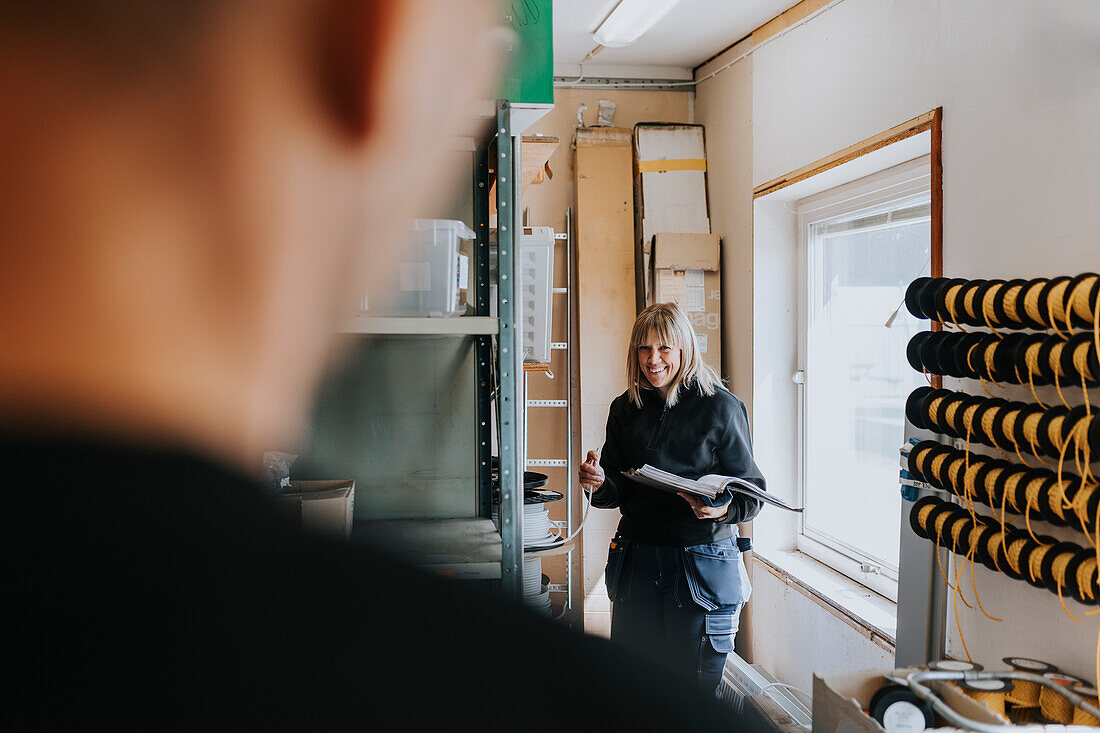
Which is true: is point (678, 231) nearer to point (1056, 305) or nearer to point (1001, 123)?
point (1001, 123)

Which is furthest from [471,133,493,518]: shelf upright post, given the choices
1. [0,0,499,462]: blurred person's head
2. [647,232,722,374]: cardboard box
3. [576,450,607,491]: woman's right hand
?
[647,232,722,374]: cardboard box

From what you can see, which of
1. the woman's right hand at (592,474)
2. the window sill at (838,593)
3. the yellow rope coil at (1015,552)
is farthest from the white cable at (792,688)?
the yellow rope coil at (1015,552)

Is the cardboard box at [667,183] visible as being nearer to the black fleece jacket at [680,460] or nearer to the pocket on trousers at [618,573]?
the black fleece jacket at [680,460]

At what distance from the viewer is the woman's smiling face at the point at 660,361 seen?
2.01 m

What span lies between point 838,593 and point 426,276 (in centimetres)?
216

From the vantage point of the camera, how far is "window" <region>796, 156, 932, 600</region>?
2283 mm

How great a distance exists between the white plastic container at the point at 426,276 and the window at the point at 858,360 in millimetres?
1450

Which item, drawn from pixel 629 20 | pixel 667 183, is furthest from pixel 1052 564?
pixel 667 183

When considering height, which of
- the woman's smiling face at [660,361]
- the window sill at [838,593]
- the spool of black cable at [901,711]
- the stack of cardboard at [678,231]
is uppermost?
the stack of cardboard at [678,231]

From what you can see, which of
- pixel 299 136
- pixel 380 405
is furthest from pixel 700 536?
pixel 299 136

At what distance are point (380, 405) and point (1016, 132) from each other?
1.70m

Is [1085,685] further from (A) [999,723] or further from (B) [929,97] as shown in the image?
(B) [929,97]

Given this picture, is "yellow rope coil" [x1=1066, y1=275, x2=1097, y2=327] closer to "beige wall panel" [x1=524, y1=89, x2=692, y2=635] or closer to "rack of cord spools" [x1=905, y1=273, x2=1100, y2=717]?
"rack of cord spools" [x1=905, y1=273, x2=1100, y2=717]

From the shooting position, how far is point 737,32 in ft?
9.51
